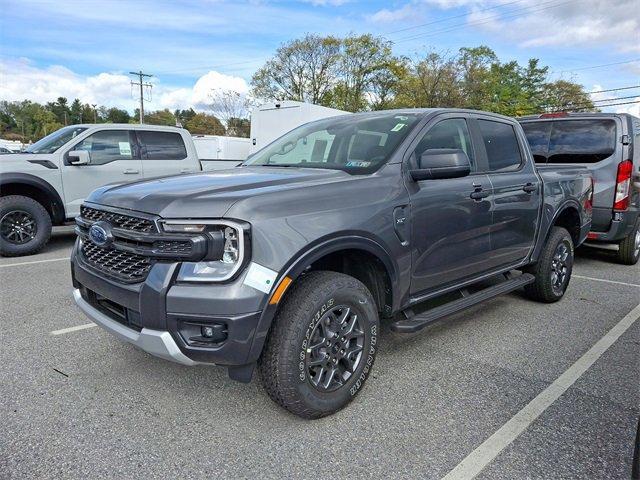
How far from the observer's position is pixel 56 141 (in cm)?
742

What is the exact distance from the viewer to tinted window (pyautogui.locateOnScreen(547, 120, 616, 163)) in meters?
6.55

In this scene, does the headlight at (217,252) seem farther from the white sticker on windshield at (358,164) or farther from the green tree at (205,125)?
the green tree at (205,125)

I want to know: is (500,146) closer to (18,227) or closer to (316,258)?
(316,258)

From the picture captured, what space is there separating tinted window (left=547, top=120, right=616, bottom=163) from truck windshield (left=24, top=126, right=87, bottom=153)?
288 inches

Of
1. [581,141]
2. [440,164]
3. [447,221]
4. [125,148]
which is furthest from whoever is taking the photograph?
[125,148]

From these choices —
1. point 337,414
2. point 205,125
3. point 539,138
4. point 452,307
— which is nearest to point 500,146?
point 452,307

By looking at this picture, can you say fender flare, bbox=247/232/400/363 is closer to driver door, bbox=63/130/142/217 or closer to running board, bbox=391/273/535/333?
running board, bbox=391/273/535/333

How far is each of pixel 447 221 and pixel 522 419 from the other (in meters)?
1.35

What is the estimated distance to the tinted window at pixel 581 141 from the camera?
6.55 meters

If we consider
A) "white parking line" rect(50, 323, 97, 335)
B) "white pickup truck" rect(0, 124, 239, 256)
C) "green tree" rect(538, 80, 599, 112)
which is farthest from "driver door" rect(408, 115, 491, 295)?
"green tree" rect(538, 80, 599, 112)

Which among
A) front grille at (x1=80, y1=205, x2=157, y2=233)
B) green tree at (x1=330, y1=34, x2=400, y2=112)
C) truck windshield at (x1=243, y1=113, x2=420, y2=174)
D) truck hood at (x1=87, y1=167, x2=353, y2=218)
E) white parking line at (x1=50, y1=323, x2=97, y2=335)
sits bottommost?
white parking line at (x1=50, y1=323, x2=97, y2=335)

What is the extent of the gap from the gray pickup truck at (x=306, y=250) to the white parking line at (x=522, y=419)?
74 cm

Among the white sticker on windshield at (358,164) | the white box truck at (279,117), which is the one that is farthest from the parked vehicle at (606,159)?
A: the white box truck at (279,117)

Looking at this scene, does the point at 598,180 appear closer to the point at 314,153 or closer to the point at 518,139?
the point at 518,139
